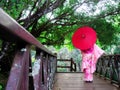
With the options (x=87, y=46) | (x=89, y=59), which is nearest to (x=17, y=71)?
(x=87, y=46)

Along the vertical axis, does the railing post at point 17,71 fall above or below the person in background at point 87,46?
below

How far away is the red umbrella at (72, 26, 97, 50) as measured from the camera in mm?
5891

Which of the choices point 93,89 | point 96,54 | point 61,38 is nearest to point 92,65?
point 96,54

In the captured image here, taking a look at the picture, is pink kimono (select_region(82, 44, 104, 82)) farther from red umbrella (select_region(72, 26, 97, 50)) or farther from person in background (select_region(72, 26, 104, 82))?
red umbrella (select_region(72, 26, 97, 50))

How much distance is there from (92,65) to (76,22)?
2787mm

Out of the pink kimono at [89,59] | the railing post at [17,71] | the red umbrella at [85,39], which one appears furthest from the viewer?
the pink kimono at [89,59]

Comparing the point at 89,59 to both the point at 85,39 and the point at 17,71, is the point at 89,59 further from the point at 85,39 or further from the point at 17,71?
the point at 17,71

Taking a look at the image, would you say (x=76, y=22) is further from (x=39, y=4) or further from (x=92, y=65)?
(x=92, y=65)

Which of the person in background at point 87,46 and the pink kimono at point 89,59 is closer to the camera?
the person in background at point 87,46

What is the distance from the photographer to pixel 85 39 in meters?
5.94

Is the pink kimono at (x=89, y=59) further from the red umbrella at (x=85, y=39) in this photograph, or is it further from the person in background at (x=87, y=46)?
the red umbrella at (x=85, y=39)

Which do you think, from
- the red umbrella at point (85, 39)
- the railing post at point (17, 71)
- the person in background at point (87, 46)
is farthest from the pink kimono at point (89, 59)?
the railing post at point (17, 71)

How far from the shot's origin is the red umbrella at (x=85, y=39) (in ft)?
19.3

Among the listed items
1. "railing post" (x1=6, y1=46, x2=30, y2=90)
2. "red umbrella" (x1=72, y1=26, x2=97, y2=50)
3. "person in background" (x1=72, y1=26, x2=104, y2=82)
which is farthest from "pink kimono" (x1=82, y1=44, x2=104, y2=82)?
"railing post" (x1=6, y1=46, x2=30, y2=90)
